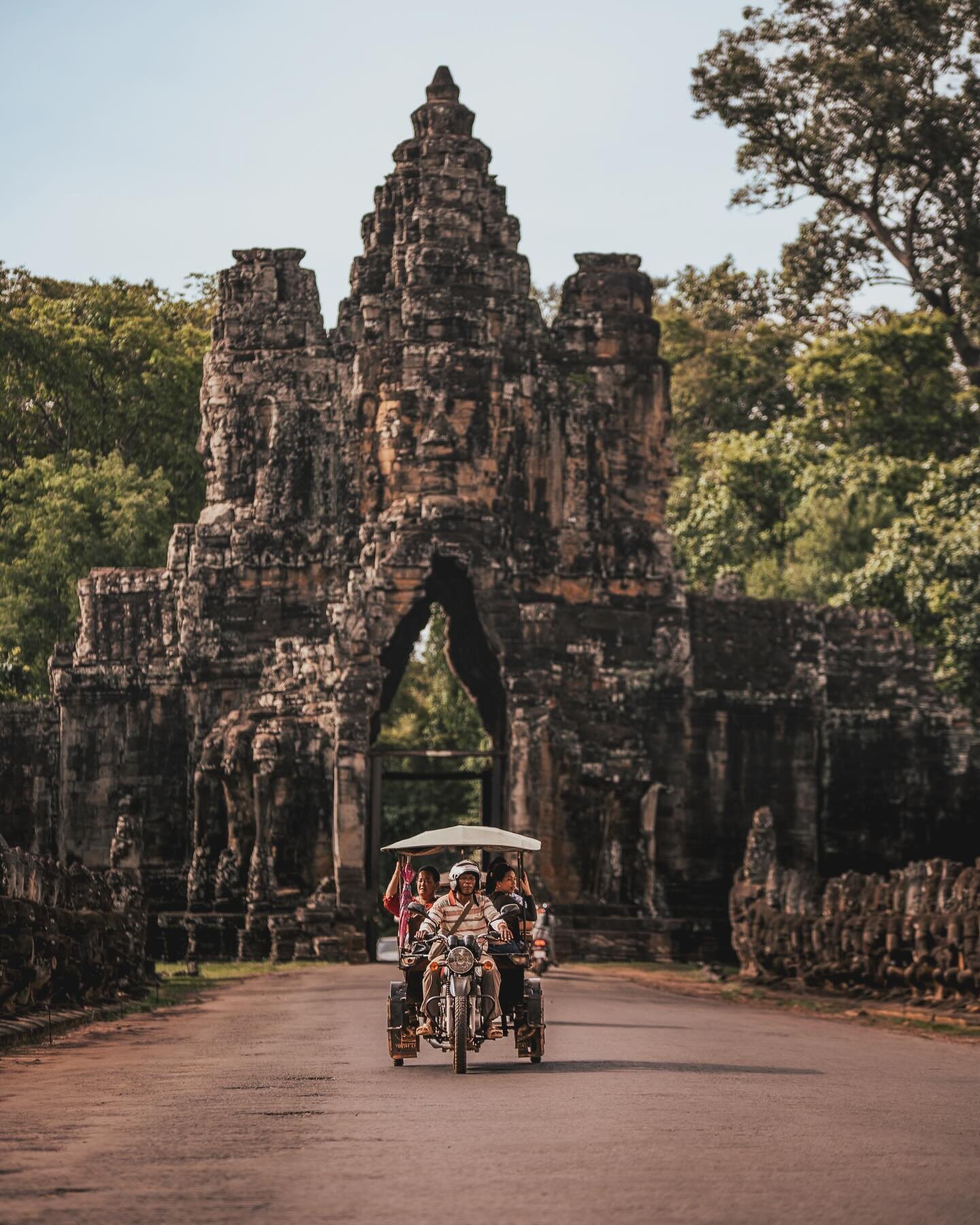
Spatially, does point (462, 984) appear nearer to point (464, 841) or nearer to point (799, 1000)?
point (464, 841)

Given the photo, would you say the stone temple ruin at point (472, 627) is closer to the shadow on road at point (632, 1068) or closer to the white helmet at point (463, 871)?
the shadow on road at point (632, 1068)

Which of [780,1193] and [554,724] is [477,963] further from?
[554,724]

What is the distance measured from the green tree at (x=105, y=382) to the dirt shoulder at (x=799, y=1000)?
20996 millimetres

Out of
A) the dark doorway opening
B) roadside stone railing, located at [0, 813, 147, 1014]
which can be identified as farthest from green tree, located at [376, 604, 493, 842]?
roadside stone railing, located at [0, 813, 147, 1014]

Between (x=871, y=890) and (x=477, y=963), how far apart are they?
12.4m

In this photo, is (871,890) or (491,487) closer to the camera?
(871,890)

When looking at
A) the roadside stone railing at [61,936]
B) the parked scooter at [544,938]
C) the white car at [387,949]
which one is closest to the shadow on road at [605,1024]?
the roadside stone railing at [61,936]

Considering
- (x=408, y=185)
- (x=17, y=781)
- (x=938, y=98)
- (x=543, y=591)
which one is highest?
(x=938, y=98)

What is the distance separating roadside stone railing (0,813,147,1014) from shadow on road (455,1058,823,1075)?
474cm

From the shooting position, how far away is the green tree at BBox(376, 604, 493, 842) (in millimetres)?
53438

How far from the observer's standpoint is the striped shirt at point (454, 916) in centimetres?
1462

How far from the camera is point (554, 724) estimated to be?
118 feet

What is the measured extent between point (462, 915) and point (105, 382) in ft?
126

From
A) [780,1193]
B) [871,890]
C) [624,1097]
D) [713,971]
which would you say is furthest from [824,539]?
[780,1193]
